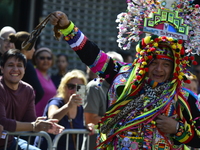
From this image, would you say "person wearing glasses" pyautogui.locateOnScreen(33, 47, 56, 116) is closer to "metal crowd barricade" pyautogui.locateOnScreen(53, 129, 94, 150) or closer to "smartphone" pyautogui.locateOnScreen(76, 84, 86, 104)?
"metal crowd barricade" pyautogui.locateOnScreen(53, 129, 94, 150)

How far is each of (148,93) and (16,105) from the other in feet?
4.97

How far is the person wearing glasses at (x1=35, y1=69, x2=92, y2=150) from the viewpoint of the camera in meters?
4.98

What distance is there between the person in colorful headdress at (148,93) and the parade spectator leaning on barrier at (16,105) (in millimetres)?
860

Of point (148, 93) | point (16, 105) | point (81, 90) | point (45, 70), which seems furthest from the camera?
point (45, 70)

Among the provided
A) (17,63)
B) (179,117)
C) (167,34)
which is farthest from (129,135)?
(17,63)

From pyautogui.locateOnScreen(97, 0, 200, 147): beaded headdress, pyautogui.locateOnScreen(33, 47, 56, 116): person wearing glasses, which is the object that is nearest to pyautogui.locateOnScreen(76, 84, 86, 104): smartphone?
pyautogui.locateOnScreen(97, 0, 200, 147): beaded headdress

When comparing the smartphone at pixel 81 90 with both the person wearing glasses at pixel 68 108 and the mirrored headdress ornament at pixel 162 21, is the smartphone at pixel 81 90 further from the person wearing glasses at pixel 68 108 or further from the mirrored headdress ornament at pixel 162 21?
the mirrored headdress ornament at pixel 162 21

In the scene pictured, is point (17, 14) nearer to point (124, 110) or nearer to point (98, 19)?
point (98, 19)

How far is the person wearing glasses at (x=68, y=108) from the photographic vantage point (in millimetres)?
4979

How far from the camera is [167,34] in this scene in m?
3.99

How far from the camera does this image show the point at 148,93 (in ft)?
12.4

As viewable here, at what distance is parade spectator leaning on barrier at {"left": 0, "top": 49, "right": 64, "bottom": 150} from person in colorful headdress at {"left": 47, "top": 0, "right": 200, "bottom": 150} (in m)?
0.86

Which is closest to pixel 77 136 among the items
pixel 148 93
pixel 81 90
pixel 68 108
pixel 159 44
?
pixel 68 108

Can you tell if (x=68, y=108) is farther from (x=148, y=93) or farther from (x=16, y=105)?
(x=148, y=93)
